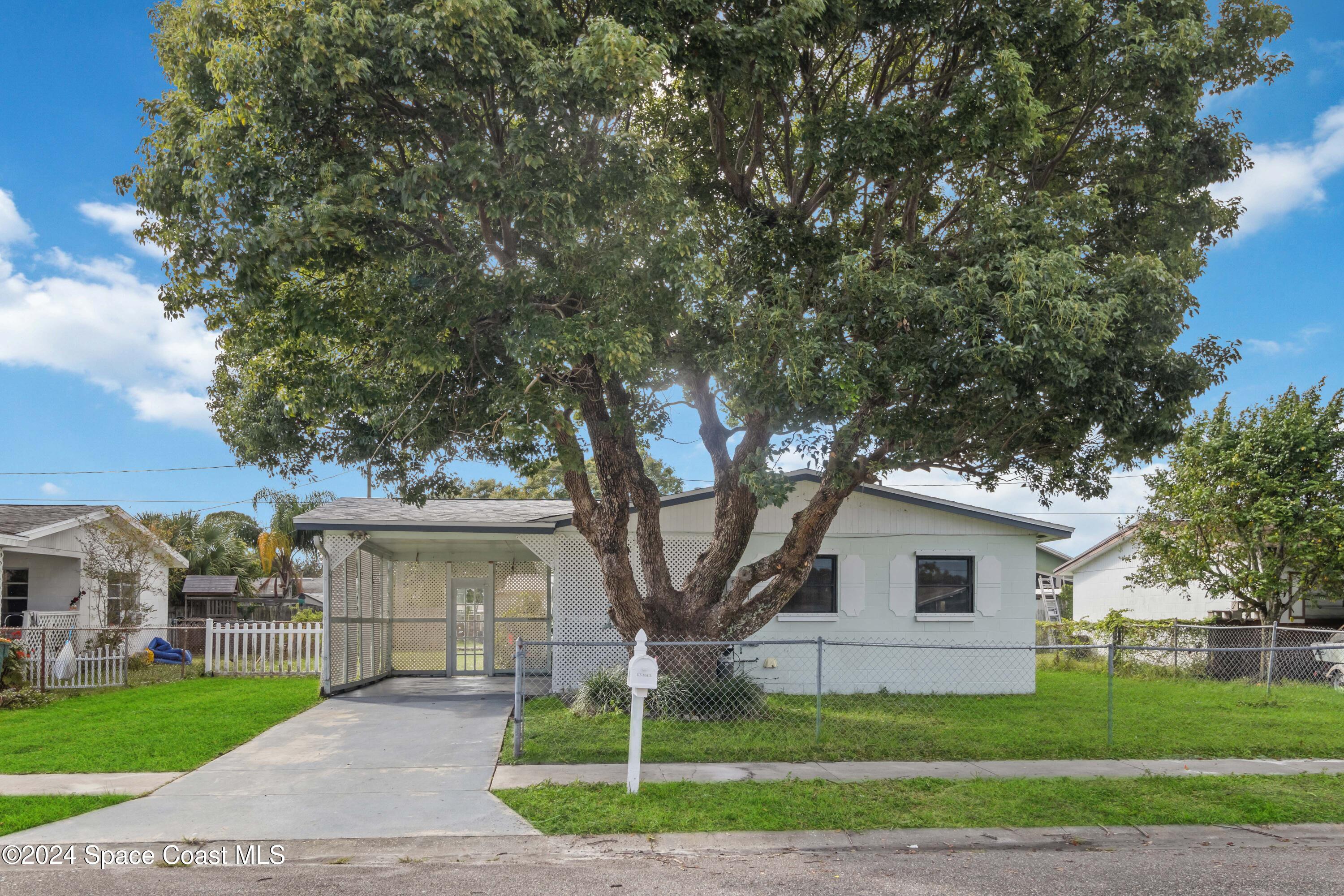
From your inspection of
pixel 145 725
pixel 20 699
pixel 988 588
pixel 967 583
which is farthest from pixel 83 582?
pixel 988 588

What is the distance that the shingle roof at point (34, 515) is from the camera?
19484 mm

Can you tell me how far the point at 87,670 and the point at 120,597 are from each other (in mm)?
4453

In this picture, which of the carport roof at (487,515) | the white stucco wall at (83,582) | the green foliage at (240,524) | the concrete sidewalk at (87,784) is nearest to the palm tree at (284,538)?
the green foliage at (240,524)

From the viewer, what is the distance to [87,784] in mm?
8336

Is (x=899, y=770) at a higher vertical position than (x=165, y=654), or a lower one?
higher

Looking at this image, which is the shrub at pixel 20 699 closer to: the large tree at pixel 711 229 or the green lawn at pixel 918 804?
the large tree at pixel 711 229

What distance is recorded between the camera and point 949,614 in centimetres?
1631

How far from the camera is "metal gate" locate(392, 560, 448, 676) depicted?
765 inches

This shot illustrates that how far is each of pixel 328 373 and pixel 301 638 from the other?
30.5 feet

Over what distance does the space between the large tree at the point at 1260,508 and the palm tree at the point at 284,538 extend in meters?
27.8

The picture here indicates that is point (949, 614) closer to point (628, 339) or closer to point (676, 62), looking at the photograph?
point (628, 339)

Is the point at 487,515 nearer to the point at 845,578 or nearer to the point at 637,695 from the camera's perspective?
the point at 845,578

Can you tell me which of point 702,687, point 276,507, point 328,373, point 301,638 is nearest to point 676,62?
point 328,373

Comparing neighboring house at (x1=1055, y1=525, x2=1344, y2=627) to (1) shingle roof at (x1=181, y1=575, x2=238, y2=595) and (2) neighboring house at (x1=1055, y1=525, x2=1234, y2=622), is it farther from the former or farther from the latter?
(1) shingle roof at (x1=181, y1=575, x2=238, y2=595)
